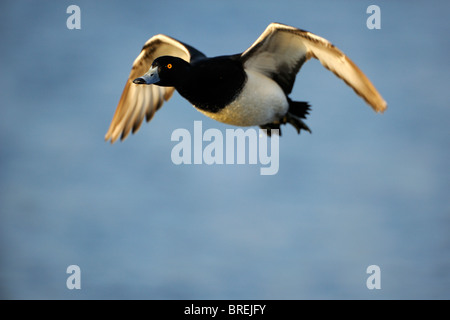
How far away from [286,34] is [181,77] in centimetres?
130

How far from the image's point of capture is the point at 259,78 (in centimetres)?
787

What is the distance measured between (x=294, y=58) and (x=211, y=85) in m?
1.15

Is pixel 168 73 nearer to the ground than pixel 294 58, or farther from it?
nearer to the ground

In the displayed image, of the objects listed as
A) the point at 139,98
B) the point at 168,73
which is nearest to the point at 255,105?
the point at 168,73

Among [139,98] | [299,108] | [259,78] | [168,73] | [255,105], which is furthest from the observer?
[139,98]

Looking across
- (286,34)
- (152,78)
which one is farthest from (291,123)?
(152,78)

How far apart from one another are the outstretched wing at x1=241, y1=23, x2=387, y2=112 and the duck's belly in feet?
0.54

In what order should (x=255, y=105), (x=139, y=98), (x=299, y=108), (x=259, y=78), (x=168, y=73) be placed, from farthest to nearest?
(x=139, y=98), (x=299, y=108), (x=259, y=78), (x=255, y=105), (x=168, y=73)

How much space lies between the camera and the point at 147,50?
30.5ft

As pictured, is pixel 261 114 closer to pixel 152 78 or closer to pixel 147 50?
pixel 152 78

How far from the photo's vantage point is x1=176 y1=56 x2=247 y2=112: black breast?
7.38 metres

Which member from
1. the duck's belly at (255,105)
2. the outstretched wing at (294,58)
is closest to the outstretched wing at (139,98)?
the outstretched wing at (294,58)

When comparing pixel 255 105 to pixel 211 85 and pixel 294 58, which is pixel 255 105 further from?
pixel 294 58

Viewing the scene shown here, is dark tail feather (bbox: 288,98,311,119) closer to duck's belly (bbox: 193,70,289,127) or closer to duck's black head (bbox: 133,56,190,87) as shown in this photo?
duck's belly (bbox: 193,70,289,127)
